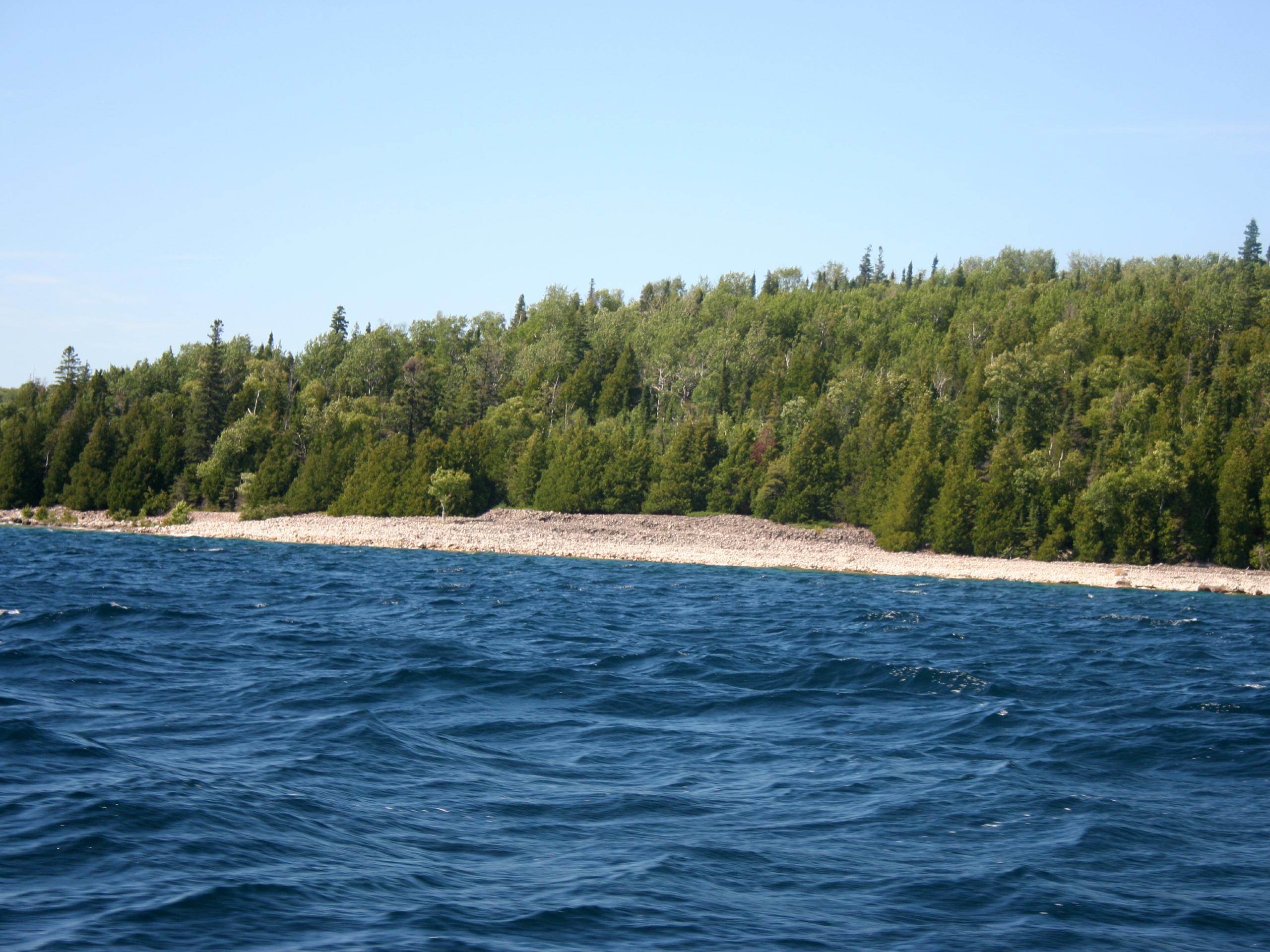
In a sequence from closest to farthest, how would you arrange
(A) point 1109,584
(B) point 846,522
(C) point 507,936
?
(C) point 507,936, (A) point 1109,584, (B) point 846,522

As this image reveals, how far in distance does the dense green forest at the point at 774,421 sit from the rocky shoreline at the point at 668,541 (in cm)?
296

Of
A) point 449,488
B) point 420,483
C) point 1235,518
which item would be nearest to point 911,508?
point 1235,518

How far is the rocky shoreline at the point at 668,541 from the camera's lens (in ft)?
198

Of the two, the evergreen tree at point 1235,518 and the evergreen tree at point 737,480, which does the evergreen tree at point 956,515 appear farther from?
the evergreen tree at point 737,480

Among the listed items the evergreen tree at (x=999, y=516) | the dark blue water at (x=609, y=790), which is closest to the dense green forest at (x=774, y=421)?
the evergreen tree at (x=999, y=516)

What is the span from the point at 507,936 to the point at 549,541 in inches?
2598

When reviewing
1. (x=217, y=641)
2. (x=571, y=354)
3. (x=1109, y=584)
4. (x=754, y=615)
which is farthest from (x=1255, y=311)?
(x=217, y=641)

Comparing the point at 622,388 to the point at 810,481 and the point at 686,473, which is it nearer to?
the point at 686,473

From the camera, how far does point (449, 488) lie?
3440 inches

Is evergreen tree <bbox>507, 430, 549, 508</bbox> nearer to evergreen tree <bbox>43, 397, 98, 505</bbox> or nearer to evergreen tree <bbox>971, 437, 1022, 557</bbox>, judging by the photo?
evergreen tree <bbox>971, 437, 1022, 557</bbox>

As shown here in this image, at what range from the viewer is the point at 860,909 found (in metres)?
8.05

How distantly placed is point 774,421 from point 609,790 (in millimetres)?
92528

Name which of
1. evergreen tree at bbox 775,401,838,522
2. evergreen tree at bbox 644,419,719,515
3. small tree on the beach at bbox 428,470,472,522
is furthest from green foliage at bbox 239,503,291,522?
evergreen tree at bbox 775,401,838,522

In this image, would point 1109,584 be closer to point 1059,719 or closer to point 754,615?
point 754,615
